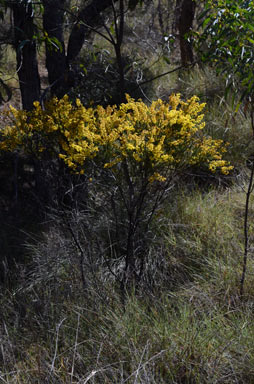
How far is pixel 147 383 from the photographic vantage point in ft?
7.20

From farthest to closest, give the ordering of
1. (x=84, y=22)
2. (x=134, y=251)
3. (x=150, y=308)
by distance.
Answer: (x=84, y=22) → (x=134, y=251) → (x=150, y=308)

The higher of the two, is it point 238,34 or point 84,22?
point 84,22

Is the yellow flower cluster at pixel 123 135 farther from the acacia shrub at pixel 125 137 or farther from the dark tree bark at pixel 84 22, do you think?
the dark tree bark at pixel 84 22

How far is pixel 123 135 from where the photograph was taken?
262 centimetres

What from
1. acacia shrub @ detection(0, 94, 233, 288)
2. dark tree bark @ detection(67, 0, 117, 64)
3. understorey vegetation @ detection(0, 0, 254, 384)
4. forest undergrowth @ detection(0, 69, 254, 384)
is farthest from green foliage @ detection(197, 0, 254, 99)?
dark tree bark @ detection(67, 0, 117, 64)

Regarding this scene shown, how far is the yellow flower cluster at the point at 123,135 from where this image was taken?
→ 257cm

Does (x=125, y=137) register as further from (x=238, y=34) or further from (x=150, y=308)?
(x=150, y=308)

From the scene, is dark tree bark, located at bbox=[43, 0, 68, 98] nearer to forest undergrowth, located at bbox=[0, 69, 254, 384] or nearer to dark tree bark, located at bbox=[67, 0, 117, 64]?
dark tree bark, located at bbox=[67, 0, 117, 64]

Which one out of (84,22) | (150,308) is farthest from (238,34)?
(84,22)

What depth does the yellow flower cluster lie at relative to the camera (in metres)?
2.57

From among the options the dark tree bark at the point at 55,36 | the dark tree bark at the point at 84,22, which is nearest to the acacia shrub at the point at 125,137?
the dark tree bark at the point at 55,36

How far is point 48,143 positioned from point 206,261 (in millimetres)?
1410

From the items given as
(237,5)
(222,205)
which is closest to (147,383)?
(237,5)

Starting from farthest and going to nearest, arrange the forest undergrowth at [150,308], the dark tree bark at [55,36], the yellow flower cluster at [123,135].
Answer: the dark tree bark at [55,36] < the yellow flower cluster at [123,135] < the forest undergrowth at [150,308]
